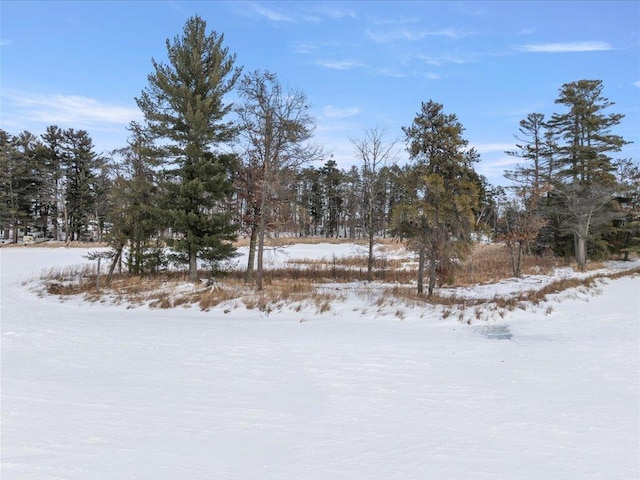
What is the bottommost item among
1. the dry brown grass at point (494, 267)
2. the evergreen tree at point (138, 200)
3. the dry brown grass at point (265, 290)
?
the dry brown grass at point (265, 290)

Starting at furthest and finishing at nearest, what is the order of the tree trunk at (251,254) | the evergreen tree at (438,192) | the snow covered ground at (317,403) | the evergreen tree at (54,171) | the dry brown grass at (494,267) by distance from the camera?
the evergreen tree at (54,171) < the dry brown grass at (494,267) < the tree trunk at (251,254) < the evergreen tree at (438,192) < the snow covered ground at (317,403)

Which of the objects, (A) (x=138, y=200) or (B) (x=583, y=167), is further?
(B) (x=583, y=167)

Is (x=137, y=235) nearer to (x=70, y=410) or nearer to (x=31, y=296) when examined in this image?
(x=31, y=296)

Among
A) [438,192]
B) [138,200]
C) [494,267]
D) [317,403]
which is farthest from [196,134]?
[494,267]

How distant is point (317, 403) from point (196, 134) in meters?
15.4

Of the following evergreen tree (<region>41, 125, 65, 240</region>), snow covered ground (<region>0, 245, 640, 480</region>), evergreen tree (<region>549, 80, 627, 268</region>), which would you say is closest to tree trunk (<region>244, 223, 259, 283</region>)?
snow covered ground (<region>0, 245, 640, 480</region>)

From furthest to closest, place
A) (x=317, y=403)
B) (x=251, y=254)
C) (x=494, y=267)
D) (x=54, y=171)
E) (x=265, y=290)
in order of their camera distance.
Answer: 1. (x=54, y=171)
2. (x=494, y=267)
3. (x=251, y=254)
4. (x=265, y=290)
5. (x=317, y=403)

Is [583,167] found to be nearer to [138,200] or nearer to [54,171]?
[138,200]

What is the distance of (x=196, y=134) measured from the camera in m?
17.3

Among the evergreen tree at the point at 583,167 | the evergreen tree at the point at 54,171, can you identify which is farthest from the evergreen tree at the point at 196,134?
the evergreen tree at the point at 54,171

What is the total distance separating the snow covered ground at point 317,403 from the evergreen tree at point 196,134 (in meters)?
7.96

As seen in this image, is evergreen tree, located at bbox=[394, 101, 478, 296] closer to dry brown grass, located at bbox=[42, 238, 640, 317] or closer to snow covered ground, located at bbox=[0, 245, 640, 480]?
dry brown grass, located at bbox=[42, 238, 640, 317]

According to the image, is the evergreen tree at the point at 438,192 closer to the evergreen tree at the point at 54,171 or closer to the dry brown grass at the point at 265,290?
the dry brown grass at the point at 265,290

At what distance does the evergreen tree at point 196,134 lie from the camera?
→ 17.1 metres
